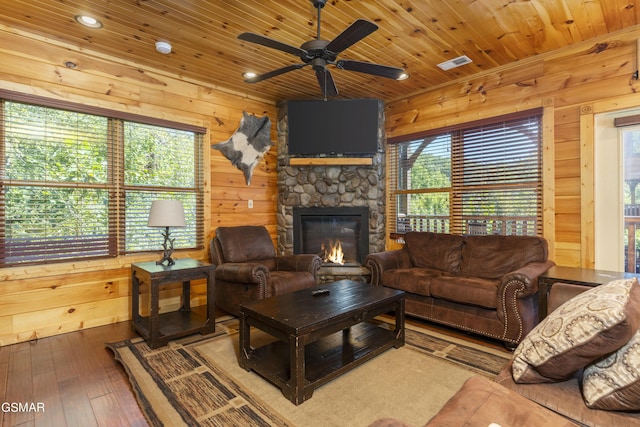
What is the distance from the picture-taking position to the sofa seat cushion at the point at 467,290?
2.83 m

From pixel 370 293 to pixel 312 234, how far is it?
219 cm

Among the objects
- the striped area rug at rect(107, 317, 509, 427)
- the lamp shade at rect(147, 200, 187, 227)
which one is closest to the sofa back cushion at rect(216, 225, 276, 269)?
the lamp shade at rect(147, 200, 187, 227)

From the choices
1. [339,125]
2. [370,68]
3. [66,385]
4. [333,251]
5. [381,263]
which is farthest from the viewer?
[333,251]

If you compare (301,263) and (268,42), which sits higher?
(268,42)

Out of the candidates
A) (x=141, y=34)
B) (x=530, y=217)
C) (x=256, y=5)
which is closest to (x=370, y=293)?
(x=530, y=217)

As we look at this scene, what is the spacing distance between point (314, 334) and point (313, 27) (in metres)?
2.50

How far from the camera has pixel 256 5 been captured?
8.40ft

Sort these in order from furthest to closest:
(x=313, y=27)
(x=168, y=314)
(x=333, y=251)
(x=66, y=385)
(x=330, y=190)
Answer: (x=333, y=251) < (x=330, y=190) < (x=168, y=314) < (x=313, y=27) < (x=66, y=385)

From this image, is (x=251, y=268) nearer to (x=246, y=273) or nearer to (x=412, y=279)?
(x=246, y=273)

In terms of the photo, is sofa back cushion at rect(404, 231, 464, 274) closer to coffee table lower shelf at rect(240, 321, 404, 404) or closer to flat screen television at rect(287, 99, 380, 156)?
coffee table lower shelf at rect(240, 321, 404, 404)

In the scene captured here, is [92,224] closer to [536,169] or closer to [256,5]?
[256,5]

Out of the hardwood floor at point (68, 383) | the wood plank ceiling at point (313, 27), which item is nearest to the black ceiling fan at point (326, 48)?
the wood plank ceiling at point (313, 27)

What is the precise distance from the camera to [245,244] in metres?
3.96

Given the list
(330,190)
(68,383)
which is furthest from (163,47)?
(68,383)
